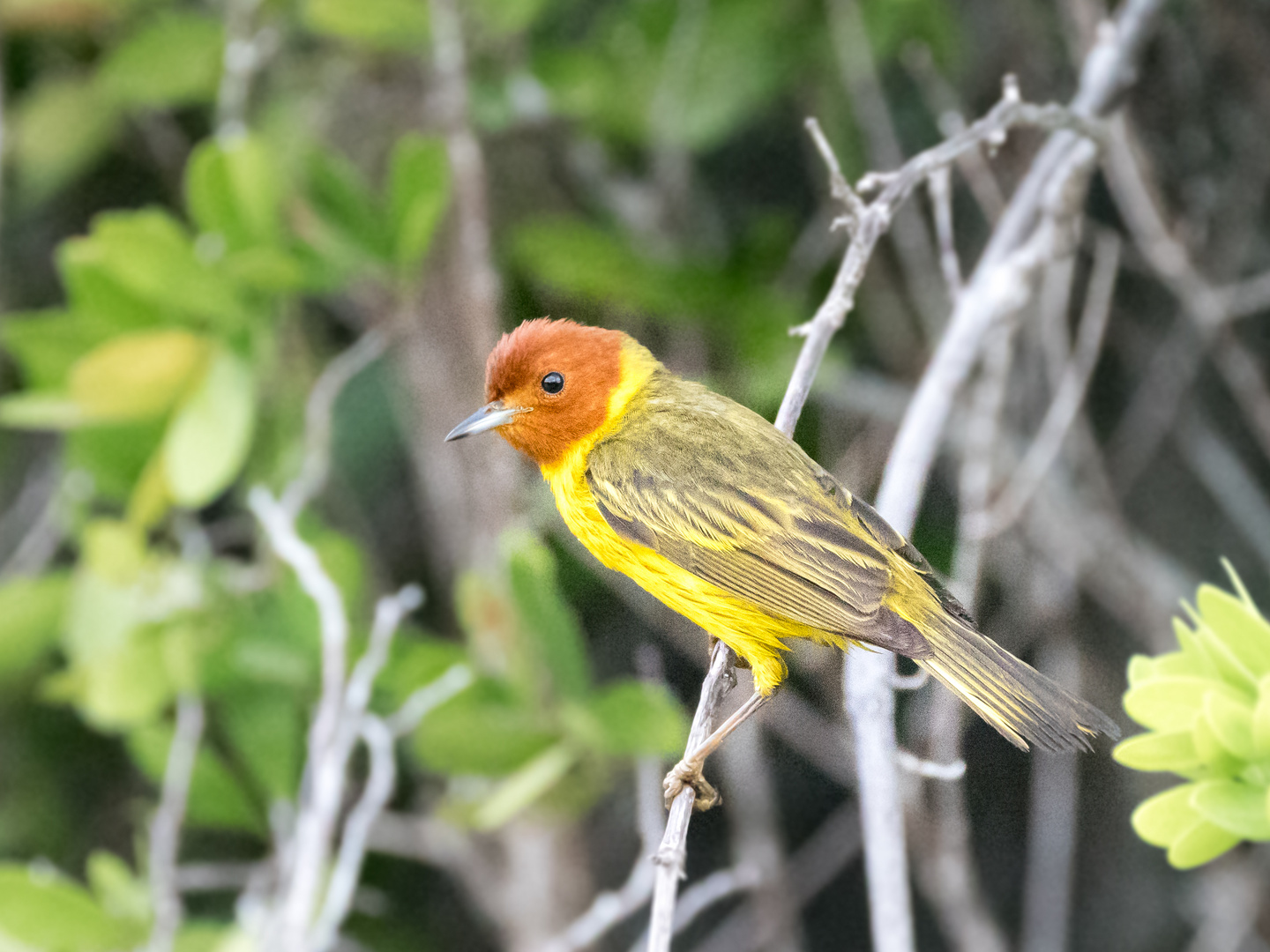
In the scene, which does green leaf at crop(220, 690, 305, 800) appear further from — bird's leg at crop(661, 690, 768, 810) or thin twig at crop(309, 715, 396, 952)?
bird's leg at crop(661, 690, 768, 810)

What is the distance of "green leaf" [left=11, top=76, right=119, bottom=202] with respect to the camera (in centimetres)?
250

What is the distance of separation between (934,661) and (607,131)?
5.62 feet

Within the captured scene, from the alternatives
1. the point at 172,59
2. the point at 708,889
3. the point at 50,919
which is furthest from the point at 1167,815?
the point at 172,59

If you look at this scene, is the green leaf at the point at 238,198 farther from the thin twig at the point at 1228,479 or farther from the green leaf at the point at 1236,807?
the thin twig at the point at 1228,479

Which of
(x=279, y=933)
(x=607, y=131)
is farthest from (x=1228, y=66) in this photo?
(x=279, y=933)

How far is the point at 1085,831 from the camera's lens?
5.37ft

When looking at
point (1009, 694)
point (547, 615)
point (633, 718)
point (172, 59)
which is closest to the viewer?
point (1009, 694)

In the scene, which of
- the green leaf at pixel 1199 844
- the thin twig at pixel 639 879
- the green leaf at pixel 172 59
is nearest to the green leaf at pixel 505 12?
the green leaf at pixel 172 59

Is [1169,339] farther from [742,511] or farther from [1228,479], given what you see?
[742,511]

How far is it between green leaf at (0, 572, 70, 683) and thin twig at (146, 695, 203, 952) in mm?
312

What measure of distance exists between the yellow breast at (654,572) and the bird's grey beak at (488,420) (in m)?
0.08

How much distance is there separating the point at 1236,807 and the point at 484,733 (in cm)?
100

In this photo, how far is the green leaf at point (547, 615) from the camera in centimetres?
86

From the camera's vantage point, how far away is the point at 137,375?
1537mm
